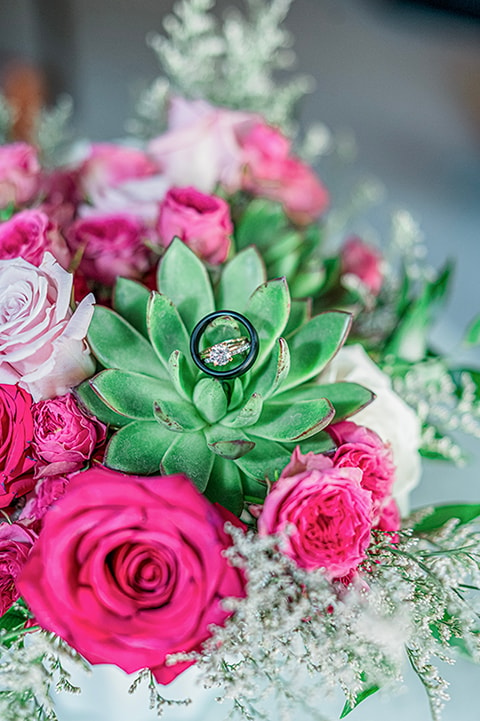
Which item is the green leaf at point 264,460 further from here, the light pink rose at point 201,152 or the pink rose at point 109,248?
the light pink rose at point 201,152

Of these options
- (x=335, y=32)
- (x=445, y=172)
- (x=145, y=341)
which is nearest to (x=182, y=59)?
(x=145, y=341)

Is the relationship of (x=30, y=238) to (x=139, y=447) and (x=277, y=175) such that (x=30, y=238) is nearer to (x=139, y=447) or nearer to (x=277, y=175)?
(x=139, y=447)

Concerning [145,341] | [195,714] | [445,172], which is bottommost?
[195,714]

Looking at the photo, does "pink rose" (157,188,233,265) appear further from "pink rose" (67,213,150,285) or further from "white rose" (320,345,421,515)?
"white rose" (320,345,421,515)

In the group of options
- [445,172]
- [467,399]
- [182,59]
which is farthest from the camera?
[445,172]

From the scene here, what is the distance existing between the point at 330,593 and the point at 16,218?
360 millimetres

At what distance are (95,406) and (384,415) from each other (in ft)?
0.69

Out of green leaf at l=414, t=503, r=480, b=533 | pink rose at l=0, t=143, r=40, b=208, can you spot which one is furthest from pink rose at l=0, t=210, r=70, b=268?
green leaf at l=414, t=503, r=480, b=533

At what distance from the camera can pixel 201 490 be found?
40 cm

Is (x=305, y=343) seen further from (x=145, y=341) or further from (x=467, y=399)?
(x=467, y=399)

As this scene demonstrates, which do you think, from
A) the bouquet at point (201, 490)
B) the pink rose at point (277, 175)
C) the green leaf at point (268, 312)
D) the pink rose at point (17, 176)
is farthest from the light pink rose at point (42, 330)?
the pink rose at point (277, 175)

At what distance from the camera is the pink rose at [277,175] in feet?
2.37

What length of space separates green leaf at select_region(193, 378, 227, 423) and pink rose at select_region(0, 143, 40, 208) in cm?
32

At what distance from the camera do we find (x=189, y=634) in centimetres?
34
